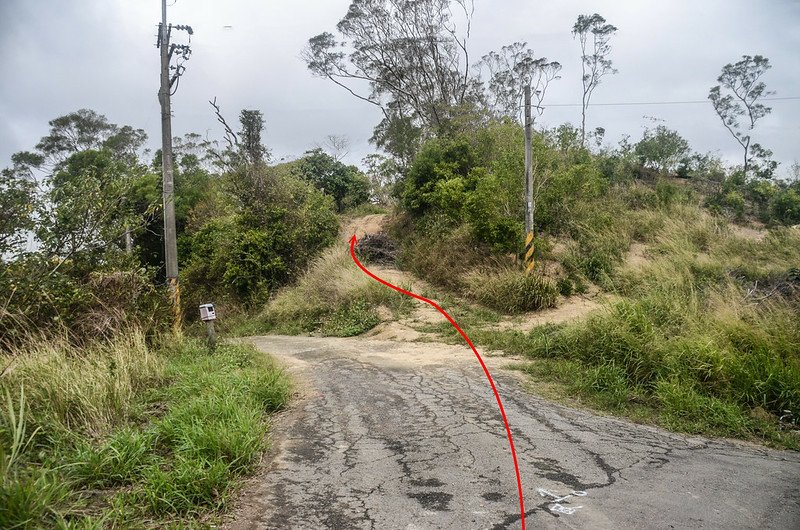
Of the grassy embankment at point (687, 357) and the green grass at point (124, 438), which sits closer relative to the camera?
the green grass at point (124, 438)

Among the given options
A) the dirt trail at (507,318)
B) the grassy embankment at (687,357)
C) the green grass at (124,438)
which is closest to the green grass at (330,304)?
the dirt trail at (507,318)

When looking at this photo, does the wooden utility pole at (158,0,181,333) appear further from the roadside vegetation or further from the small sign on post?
the small sign on post

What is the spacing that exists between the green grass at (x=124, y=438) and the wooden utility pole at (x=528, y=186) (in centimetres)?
1005

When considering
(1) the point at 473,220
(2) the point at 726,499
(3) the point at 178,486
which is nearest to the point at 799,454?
(2) the point at 726,499

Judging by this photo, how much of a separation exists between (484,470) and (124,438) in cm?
300

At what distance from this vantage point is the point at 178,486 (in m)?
4.02

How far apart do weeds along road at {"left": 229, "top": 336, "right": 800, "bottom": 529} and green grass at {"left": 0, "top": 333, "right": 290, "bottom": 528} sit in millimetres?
368

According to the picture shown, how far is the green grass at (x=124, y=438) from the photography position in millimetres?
3680

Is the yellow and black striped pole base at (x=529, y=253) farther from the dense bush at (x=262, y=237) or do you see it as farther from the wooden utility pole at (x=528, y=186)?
the dense bush at (x=262, y=237)

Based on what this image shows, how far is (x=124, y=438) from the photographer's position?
464 cm

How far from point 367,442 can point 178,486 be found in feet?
6.17

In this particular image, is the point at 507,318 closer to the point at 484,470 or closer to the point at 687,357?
the point at 687,357

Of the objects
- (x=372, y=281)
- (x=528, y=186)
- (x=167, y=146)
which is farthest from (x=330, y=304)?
(x=528, y=186)

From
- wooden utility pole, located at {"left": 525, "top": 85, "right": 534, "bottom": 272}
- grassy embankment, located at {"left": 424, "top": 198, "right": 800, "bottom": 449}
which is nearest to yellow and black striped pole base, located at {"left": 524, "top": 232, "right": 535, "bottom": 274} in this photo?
wooden utility pole, located at {"left": 525, "top": 85, "right": 534, "bottom": 272}
